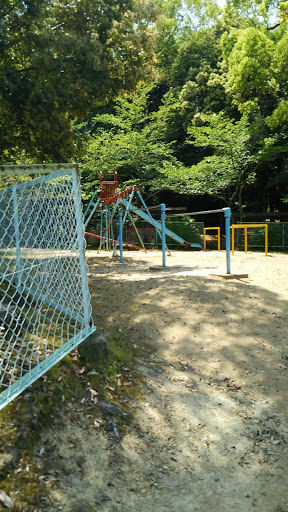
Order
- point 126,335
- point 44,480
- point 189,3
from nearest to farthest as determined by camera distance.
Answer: point 44,480 < point 126,335 < point 189,3

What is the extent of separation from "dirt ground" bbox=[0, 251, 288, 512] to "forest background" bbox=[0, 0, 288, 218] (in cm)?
441

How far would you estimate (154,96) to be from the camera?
87.2 ft

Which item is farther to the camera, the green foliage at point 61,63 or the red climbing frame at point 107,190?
the red climbing frame at point 107,190

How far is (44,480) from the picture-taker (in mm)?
2660

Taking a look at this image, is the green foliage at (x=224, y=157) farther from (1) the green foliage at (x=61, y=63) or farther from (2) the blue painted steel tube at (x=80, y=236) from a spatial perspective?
(2) the blue painted steel tube at (x=80, y=236)

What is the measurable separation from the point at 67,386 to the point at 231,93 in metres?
20.9

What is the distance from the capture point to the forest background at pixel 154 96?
8398mm

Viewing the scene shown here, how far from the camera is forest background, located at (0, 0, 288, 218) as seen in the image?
840 cm

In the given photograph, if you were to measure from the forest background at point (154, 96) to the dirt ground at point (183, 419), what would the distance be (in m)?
4.41

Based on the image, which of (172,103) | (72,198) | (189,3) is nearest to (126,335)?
(72,198)

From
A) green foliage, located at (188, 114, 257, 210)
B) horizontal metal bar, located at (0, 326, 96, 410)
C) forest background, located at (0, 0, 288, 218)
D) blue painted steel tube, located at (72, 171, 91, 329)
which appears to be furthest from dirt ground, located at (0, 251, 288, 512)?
green foliage, located at (188, 114, 257, 210)

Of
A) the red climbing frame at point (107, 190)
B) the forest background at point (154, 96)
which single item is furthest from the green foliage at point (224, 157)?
the red climbing frame at point (107, 190)

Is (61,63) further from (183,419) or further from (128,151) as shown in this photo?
(128,151)

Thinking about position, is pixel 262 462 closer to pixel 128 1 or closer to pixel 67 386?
pixel 67 386
